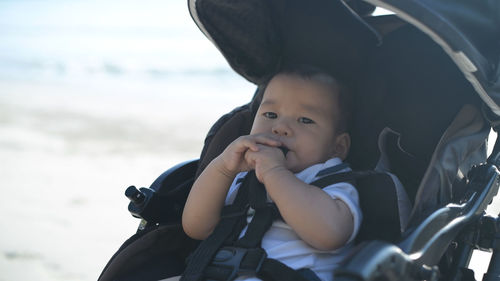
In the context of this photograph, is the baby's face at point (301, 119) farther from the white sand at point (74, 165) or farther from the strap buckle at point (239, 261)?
the white sand at point (74, 165)

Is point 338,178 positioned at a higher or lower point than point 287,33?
lower

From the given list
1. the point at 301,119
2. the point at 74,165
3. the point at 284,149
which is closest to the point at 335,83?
the point at 301,119

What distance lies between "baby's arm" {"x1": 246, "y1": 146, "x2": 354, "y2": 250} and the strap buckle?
0.12 meters

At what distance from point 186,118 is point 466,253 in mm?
5155

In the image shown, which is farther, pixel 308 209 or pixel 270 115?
pixel 270 115

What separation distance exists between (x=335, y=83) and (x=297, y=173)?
1.03 feet

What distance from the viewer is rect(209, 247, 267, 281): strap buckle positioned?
185 cm

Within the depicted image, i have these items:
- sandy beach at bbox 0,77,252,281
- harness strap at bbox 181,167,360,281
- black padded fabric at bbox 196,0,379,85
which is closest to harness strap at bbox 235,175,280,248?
harness strap at bbox 181,167,360,281

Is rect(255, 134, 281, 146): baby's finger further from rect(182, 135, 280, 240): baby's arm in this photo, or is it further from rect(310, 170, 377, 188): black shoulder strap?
rect(310, 170, 377, 188): black shoulder strap

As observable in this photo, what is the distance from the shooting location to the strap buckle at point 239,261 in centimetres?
185

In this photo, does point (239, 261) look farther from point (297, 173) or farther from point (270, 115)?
point (270, 115)

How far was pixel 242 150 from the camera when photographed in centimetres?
200

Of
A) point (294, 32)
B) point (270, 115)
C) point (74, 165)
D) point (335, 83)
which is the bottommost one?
point (270, 115)

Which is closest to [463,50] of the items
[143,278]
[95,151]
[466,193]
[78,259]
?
[466,193]
